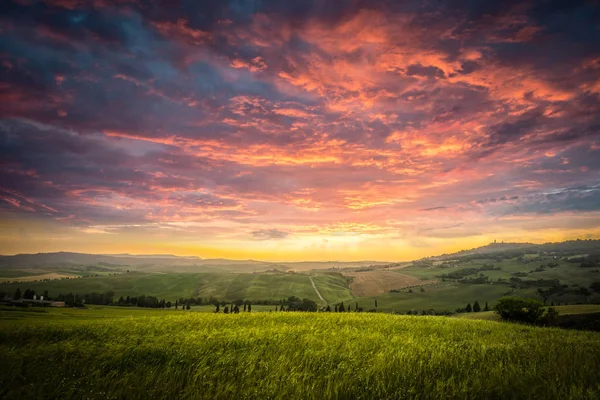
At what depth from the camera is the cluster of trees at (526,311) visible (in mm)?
35031

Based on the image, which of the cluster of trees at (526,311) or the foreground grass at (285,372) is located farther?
the cluster of trees at (526,311)

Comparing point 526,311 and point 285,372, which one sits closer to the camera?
point 285,372

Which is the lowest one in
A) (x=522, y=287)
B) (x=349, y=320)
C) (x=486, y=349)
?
(x=522, y=287)

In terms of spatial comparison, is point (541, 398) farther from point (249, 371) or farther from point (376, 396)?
point (249, 371)

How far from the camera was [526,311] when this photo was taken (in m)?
36.4

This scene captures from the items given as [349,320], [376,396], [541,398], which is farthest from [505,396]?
[349,320]

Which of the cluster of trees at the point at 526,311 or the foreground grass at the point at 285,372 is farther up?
the foreground grass at the point at 285,372

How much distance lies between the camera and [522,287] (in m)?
196

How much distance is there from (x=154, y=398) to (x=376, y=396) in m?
4.57

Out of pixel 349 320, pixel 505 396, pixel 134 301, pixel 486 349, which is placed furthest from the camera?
pixel 134 301

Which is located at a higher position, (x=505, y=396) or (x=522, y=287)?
(x=505, y=396)

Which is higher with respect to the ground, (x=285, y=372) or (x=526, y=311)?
(x=285, y=372)

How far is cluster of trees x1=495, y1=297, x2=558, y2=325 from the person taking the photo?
3503 centimetres

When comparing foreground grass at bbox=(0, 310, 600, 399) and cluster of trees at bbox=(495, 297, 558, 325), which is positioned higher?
foreground grass at bbox=(0, 310, 600, 399)
